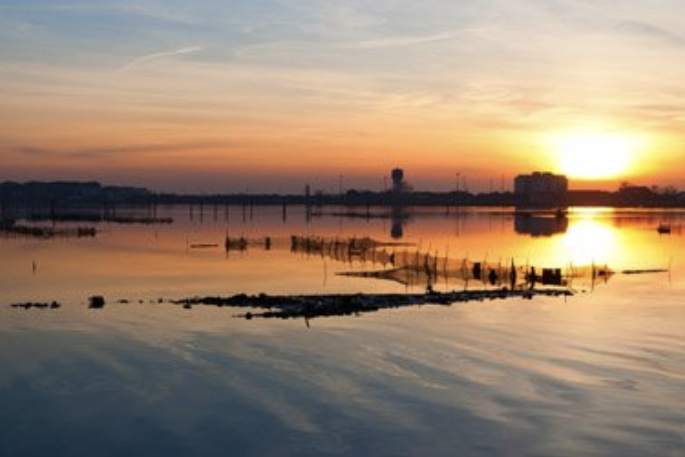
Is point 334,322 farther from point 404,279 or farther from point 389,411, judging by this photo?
point 404,279

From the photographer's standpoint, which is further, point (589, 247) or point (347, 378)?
point (589, 247)

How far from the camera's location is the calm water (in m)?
20.4

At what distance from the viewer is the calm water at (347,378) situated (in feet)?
66.9

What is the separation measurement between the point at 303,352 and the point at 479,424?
10.3 metres

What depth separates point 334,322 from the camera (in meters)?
37.7

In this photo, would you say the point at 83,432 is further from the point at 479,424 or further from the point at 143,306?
the point at 143,306

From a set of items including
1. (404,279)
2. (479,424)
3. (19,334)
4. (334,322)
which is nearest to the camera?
(479,424)

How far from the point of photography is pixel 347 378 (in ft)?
88.3

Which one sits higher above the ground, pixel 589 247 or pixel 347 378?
pixel 347 378

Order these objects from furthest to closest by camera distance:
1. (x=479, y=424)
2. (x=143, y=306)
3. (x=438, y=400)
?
(x=143, y=306), (x=438, y=400), (x=479, y=424)

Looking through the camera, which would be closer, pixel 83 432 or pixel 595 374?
→ pixel 83 432

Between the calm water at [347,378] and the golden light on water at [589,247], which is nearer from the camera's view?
the calm water at [347,378]

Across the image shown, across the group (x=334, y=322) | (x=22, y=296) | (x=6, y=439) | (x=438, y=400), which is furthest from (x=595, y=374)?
(x=22, y=296)

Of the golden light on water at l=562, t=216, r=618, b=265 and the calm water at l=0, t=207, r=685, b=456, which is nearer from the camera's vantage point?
the calm water at l=0, t=207, r=685, b=456
